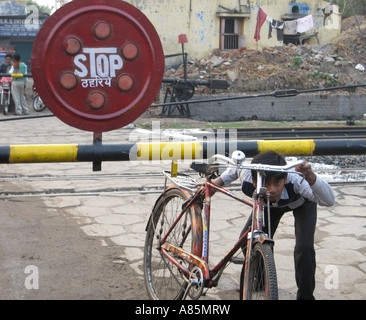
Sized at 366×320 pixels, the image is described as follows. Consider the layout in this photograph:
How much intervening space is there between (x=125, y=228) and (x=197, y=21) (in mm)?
23777

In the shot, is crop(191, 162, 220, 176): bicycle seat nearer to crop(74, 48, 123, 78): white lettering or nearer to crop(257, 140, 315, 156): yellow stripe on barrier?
crop(257, 140, 315, 156): yellow stripe on barrier

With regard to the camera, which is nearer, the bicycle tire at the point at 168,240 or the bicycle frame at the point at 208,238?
the bicycle frame at the point at 208,238

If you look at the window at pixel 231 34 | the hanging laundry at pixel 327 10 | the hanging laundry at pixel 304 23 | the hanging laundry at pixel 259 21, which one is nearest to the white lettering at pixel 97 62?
the window at pixel 231 34

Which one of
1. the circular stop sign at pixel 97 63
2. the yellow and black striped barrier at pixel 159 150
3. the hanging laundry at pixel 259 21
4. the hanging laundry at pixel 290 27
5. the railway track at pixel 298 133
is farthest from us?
the hanging laundry at pixel 290 27

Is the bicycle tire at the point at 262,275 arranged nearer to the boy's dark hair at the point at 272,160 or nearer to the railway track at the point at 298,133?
the boy's dark hair at the point at 272,160

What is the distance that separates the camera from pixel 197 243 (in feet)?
12.5

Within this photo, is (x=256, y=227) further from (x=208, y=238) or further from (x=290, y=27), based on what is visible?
(x=290, y=27)

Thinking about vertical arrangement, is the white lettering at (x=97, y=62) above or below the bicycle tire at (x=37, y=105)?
above

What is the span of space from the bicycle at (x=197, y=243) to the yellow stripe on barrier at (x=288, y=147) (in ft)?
0.92

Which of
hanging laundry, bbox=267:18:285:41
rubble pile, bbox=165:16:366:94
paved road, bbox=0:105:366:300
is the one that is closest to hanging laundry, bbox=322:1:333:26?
hanging laundry, bbox=267:18:285:41

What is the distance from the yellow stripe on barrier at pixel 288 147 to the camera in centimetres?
375

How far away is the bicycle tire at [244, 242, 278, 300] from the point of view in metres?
3.13

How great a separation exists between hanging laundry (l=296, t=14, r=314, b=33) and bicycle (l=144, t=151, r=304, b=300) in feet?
91.3
